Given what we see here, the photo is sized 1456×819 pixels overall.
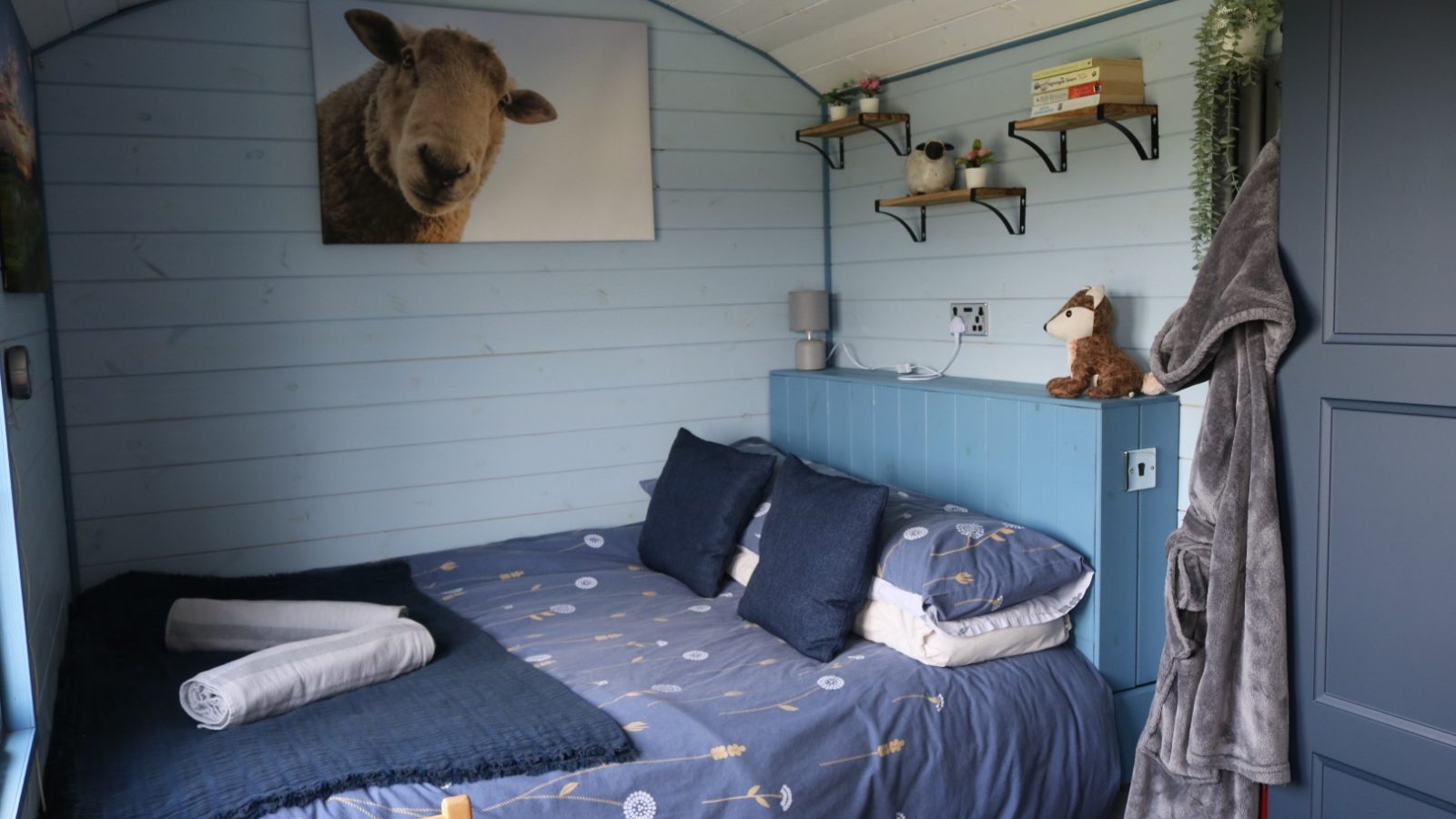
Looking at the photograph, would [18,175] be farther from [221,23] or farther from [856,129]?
[856,129]

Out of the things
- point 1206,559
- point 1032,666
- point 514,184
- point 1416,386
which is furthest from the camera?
point 514,184

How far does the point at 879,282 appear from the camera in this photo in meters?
3.67

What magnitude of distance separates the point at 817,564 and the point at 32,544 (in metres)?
1.60

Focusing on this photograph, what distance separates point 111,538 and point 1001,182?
8.74ft

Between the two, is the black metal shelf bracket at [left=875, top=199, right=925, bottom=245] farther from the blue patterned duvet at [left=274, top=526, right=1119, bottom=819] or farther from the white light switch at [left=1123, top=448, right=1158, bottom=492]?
the blue patterned duvet at [left=274, top=526, right=1119, bottom=819]

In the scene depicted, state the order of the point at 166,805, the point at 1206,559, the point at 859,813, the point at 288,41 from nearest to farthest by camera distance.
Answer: the point at 166,805 → the point at 1206,559 → the point at 859,813 → the point at 288,41

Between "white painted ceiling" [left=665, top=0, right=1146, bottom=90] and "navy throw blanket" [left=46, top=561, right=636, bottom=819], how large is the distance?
2.04 m

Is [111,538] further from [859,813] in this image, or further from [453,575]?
[859,813]

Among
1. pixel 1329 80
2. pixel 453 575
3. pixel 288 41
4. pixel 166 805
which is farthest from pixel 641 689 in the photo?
pixel 288 41

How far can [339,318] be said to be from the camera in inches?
127

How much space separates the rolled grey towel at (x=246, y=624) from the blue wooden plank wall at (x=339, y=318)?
57 centimetres

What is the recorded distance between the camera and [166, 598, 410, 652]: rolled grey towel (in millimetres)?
2582

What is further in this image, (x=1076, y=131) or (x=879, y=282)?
(x=879, y=282)

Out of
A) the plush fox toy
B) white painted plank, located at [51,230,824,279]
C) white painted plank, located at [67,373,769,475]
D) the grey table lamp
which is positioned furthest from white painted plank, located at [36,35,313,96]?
the plush fox toy
